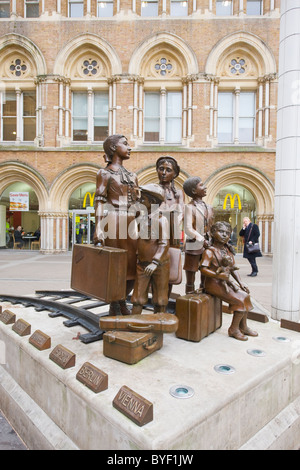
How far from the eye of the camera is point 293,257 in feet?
14.4

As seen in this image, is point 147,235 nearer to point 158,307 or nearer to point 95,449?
point 158,307

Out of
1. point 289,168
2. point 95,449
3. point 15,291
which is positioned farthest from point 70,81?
point 95,449

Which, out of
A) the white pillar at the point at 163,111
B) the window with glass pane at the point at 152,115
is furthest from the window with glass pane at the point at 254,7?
the window with glass pane at the point at 152,115

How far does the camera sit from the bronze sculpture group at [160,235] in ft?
9.39

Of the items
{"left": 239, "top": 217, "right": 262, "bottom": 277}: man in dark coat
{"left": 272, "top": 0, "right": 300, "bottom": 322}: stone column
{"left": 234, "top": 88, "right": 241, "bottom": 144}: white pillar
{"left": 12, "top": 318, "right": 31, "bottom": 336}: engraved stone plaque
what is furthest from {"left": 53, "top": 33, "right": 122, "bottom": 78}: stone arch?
{"left": 12, "top": 318, "right": 31, "bottom": 336}: engraved stone plaque

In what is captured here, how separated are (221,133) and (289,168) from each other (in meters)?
11.2

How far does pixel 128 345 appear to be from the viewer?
93.4 inches

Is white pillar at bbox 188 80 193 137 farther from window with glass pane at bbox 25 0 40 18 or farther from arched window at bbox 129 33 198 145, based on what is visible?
window with glass pane at bbox 25 0 40 18

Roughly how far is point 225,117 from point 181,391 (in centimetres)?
1477

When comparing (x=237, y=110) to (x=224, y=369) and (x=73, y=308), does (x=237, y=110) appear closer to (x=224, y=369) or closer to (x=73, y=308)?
(x=73, y=308)

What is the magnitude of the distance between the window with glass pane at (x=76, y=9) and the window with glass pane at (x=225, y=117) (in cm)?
771

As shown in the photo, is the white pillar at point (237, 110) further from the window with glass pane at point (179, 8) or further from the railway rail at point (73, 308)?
the railway rail at point (73, 308)

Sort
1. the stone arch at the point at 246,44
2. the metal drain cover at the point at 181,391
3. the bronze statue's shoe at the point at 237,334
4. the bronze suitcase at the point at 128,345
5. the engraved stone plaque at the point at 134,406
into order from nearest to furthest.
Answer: the engraved stone plaque at the point at 134,406 → the metal drain cover at the point at 181,391 → the bronze suitcase at the point at 128,345 → the bronze statue's shoe at the point at 237,334 → the stone arch at the point at 246,44

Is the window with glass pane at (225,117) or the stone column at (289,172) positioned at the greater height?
the window with glass pane at (225,117)
